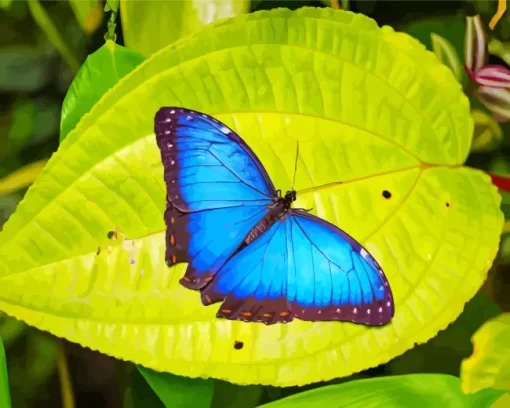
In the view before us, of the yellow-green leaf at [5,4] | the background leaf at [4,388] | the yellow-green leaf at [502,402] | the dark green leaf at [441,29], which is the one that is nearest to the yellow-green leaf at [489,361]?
the yellow-green leaf at [502,402]

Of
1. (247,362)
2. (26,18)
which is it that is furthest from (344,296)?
(26,18)

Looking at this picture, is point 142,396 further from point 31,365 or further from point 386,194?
point 386,194

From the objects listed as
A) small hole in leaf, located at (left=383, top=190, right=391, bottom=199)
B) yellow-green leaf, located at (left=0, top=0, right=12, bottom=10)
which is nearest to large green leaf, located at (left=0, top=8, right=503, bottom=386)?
small hole in leaf, located at (left=383, top=190, right=391, bottom=199)

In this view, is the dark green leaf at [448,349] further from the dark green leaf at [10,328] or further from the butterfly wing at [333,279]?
the dark green leaf at [10,328]

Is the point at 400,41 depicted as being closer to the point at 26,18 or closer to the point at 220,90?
the point at 220,90

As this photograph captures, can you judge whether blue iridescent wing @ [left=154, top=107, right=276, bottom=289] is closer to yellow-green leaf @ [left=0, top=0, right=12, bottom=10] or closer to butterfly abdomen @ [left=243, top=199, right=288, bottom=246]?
butterfly abdomen @ [left=243, top=199, right=288, bottom=246]
